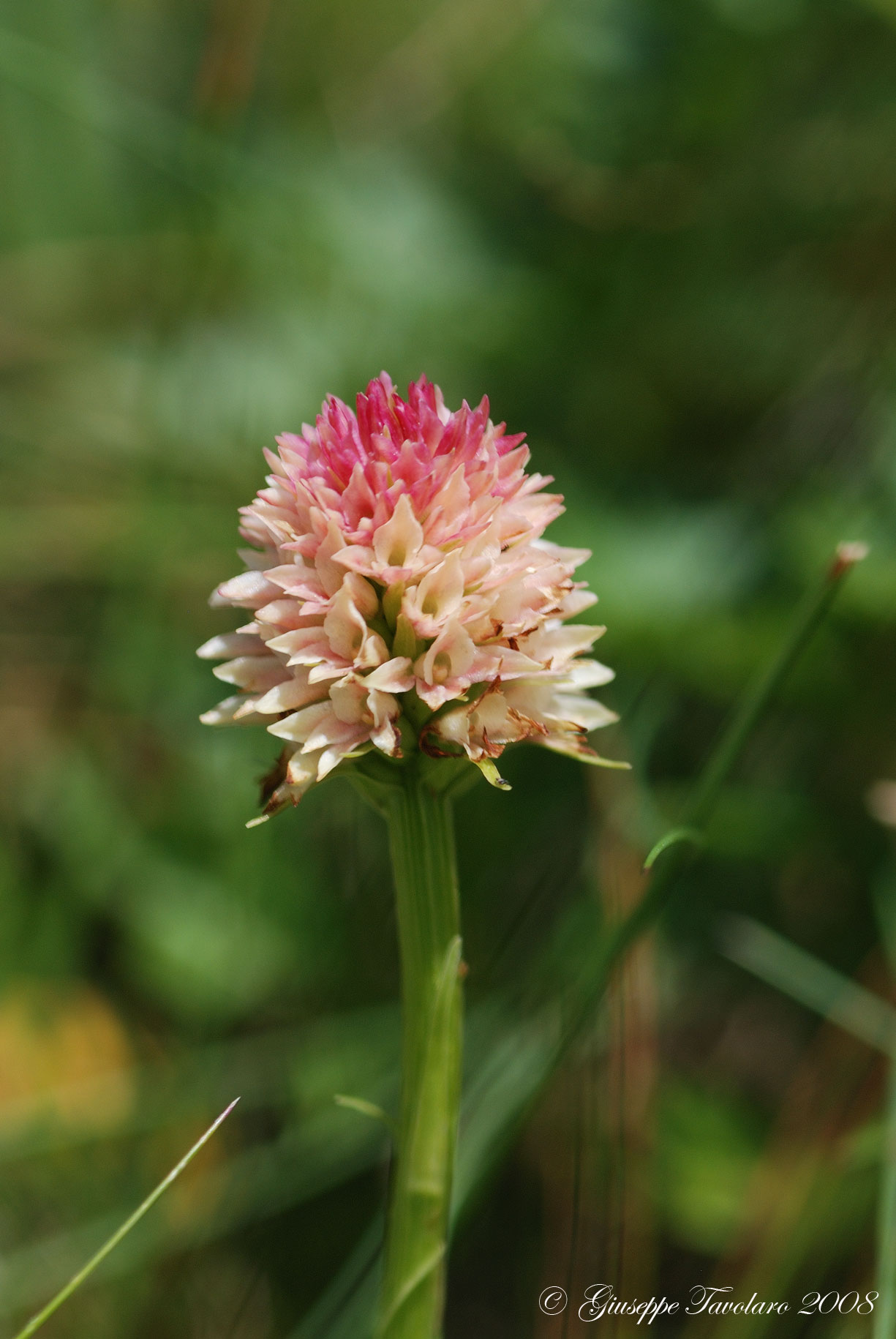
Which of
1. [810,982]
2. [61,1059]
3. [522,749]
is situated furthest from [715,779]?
[61,1059]

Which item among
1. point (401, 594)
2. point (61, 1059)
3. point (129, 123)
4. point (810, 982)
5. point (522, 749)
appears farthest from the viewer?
point (129, 123)

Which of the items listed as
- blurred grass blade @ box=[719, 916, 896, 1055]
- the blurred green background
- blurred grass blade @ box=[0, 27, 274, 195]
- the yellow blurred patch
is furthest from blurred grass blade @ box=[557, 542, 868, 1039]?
blurred grass blade @ box=[0, 27, 274, 195]

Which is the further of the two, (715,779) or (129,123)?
(129,123)

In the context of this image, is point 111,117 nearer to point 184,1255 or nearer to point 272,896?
point 272,896

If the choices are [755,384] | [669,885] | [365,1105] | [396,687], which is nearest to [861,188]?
[755,384]

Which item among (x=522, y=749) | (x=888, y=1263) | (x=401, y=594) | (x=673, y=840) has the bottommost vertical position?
(x=888, y=1263)

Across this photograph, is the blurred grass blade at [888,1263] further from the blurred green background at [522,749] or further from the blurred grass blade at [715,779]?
the blurred grass blade at [715,779]

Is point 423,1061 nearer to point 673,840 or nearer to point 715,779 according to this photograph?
point 673,840
